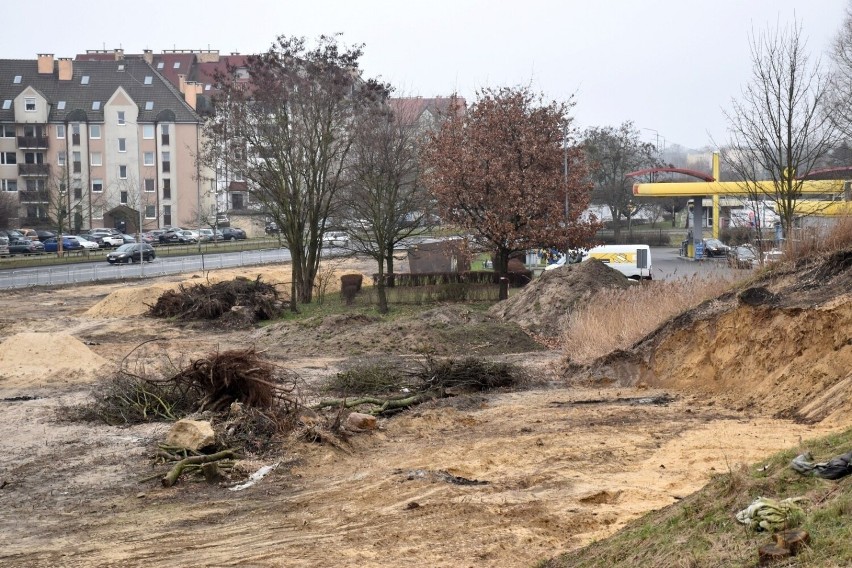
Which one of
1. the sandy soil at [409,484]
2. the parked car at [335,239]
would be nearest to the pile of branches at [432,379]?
the sandy soil at [409,484]

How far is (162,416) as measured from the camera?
1630 cm

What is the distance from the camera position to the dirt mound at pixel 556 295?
27484 mm

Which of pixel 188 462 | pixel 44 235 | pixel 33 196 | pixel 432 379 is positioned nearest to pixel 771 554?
pixel 188 462

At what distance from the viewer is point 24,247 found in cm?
6656

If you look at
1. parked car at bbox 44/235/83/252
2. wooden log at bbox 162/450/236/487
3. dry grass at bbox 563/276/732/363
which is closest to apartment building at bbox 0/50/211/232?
parked car at bbox 44/235/83/252

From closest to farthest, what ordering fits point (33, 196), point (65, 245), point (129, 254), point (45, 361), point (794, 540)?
1. point (794, 540)
2. point (45, 361)
3. point (129, 254)
4. point (65, 245)
5. point (33, 196)

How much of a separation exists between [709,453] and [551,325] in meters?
15.3

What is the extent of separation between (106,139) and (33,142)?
6.09 metres

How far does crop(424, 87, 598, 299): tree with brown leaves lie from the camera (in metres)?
33.8

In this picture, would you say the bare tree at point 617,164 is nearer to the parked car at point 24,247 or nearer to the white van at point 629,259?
the white van at point 629,259

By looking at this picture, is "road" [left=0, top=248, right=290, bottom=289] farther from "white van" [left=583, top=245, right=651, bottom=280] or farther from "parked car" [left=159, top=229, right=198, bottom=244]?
"white van" [left=583, top=245, right=651, bottom=280]

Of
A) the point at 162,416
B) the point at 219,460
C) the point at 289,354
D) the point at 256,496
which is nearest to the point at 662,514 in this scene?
the point at 256,496

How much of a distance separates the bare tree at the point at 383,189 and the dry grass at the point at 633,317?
41.2ft

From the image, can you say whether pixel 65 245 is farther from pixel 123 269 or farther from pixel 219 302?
pixel 219 302
